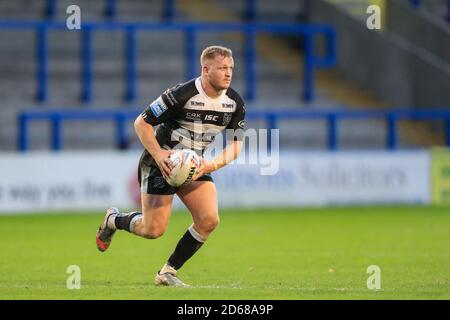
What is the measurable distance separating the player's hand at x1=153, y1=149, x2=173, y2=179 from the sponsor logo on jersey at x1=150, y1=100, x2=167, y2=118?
1.08 feet

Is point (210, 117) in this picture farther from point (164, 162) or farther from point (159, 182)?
point (159, 182)

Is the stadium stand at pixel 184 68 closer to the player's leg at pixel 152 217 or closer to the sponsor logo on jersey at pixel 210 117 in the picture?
the player's leg at pixel 152 217

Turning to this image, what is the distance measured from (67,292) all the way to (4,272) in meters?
2.04

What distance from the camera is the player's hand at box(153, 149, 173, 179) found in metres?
9.77

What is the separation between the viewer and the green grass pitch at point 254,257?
962 cm

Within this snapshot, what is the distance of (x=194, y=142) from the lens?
10.2m

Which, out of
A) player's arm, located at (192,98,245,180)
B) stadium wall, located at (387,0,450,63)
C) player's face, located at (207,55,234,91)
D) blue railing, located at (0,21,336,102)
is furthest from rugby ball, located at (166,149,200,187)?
stadium wall, located at (387,0,450,63)

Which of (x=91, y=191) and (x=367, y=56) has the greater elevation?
(x=367, y=56)

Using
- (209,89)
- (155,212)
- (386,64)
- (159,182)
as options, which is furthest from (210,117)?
(386,64)

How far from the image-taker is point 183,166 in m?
9.73

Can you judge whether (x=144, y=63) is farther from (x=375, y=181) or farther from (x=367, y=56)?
(x=375, y=181)

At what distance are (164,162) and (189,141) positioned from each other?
0.49m

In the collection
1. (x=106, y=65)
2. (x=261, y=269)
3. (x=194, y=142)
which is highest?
(x=106, y=65)

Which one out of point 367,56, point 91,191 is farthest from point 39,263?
point 367,56
